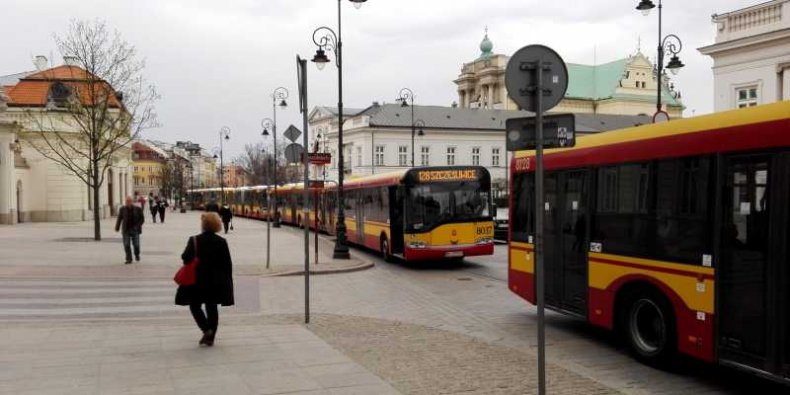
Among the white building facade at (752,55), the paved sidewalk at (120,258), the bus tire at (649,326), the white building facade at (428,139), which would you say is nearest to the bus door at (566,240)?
the bus tire at (649,326)

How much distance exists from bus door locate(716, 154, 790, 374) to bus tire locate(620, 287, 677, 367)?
80 centimetres

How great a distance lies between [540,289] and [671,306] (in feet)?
8.88

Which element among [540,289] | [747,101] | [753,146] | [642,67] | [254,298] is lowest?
[254,298]

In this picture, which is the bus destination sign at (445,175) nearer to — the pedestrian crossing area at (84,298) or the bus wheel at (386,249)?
the bus wheel at (386,249)

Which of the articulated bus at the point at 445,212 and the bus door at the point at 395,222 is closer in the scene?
the articulated bus at the point at 445,212

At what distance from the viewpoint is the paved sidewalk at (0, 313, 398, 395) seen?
6.52 meters

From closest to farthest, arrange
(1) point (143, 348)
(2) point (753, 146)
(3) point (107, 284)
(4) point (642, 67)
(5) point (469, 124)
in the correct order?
(2) point (753, 146), (1) point (143, 348), (3) point (107, 284), (5) point (469, 124), (4) point (642, 67)

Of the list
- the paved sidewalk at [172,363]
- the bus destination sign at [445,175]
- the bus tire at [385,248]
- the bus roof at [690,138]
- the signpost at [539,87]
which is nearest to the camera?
the signpost at [539,87]

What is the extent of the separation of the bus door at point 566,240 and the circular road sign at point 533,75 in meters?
3.71

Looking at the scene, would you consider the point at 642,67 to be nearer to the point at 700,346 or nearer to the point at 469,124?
the point at 469,124

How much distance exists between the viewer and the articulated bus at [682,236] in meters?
6.16

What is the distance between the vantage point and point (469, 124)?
99.2m

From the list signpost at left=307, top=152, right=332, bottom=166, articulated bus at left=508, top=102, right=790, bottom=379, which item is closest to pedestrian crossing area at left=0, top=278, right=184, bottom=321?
signpost at left=307, top=152, right=332, bottom=166

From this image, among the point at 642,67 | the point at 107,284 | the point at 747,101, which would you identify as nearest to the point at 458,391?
the point at 107,284
